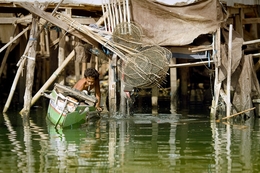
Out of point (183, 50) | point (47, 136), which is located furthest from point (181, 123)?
point (47, 136)

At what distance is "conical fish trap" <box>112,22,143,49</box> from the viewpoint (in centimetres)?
1498

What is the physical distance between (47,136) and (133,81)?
9.50 feet

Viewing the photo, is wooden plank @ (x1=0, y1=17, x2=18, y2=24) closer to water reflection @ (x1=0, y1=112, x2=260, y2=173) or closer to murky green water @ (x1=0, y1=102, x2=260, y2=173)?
murky green water @ (x1=0, y1=102, x2=260, y2=173)

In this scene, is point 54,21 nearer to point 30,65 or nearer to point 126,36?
point 30,65

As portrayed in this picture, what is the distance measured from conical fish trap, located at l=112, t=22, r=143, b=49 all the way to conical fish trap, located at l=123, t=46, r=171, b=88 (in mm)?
423

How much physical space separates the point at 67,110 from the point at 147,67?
1967mm

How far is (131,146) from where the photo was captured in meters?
11.2

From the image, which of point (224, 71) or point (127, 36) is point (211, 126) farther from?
point (127, 36)

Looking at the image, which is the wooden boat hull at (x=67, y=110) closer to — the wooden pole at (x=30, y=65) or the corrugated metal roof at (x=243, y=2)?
the wooden pole at (x=30, y=65)

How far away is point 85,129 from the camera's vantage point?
44.6 ft

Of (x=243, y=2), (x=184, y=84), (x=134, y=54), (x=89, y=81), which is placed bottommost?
(x=184, y=84)

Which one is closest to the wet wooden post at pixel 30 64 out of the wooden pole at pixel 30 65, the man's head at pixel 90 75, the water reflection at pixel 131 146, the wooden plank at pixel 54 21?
the wooden pole at pixel 30 65

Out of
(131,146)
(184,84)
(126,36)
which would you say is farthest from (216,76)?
(184,84)

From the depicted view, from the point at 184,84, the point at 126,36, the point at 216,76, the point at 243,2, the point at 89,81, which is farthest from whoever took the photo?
the point at 184,84
